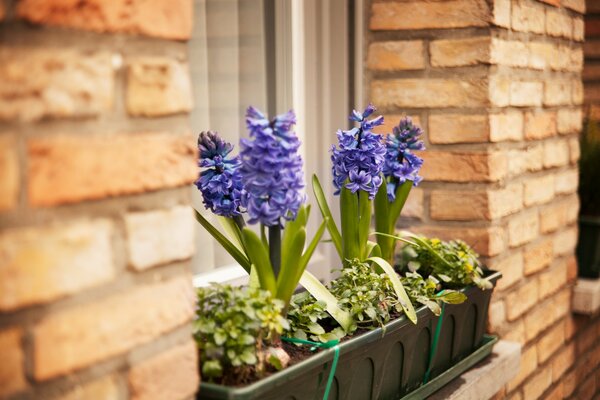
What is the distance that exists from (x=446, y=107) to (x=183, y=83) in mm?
1222

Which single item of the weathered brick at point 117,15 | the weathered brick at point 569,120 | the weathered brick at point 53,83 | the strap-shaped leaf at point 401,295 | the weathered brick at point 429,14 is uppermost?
the weathered brick at point 429,14

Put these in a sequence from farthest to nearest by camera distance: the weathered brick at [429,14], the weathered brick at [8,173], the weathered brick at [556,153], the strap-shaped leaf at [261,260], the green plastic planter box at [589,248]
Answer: the green plastic planter box at [589,248]
the weathered brick at [556,153]
the weathered brick at [429,14]
the strap-shaped leaf at [261,260]
the weathered brick at [8,173]

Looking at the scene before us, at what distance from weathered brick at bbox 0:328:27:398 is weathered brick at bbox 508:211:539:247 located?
5.59ft

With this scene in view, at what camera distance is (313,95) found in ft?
6.88

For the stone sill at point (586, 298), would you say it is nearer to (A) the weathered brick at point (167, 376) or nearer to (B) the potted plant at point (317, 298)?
(B) the potted plant at point (317, 298)

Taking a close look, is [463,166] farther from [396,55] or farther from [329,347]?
[329,347]

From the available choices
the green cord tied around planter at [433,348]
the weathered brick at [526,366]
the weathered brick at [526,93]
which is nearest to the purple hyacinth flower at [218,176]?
the green cord tied around planter at [433,348]

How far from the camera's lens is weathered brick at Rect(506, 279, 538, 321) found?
91.9 inches

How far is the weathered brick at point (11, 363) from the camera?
32.7 inches

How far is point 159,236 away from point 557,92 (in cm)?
196

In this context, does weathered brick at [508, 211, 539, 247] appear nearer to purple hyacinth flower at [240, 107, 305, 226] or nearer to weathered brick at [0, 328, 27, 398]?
purple hyacinth flower at [240, 107, 305, 226]

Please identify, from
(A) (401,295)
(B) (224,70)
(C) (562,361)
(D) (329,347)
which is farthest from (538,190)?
(D) (329,347)

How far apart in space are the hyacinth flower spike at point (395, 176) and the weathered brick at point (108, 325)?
0.84m

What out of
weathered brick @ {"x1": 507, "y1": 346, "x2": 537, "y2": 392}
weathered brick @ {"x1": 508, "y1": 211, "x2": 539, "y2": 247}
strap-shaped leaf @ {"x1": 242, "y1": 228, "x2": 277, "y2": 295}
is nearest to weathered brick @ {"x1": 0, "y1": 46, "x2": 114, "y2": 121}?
strap-shaped leaf @ {"x1": 242, "y1": 228, "x2": 277, "y2": 295}
